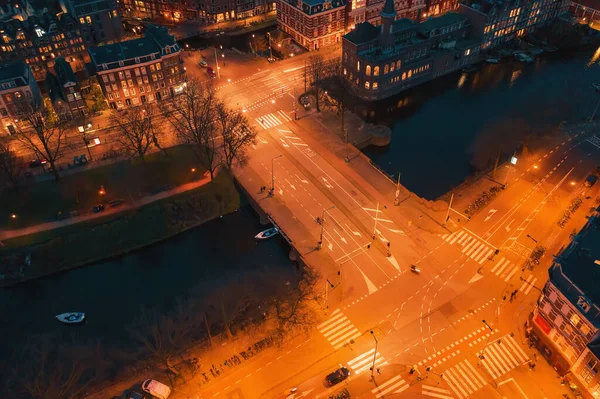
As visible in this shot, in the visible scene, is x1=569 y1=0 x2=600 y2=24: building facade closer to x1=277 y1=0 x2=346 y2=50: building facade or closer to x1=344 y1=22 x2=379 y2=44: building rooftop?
x1=277 y1=0 x2=346 y2=50: building facade

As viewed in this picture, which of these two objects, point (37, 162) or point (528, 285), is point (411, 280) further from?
point (37, 162)

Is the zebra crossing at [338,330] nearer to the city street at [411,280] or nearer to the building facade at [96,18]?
the city street at [411,280]

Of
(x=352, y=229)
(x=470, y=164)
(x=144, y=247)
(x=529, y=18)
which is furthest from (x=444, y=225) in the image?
(x=529, y=18)

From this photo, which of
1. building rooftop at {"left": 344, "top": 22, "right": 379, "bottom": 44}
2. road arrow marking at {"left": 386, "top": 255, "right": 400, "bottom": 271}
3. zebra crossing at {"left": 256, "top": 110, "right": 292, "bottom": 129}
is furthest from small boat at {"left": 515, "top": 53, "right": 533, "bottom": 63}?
road arrow marking at {"left": 386, "top": 255, "right": 400, "bottom": 271}

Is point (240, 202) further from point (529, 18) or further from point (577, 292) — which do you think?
point (529, 18)

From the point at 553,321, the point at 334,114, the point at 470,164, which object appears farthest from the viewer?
the point at 334,114

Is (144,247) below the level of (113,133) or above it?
below
